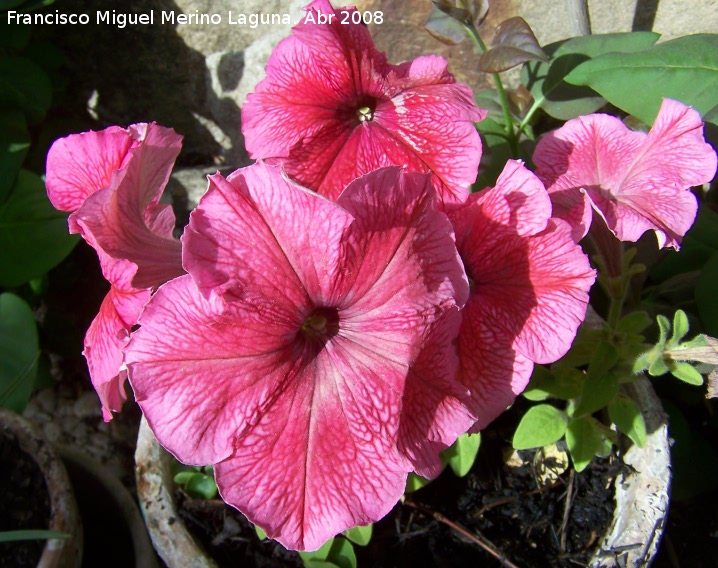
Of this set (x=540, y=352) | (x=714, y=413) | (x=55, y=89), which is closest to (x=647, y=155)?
(x=540, y=352)

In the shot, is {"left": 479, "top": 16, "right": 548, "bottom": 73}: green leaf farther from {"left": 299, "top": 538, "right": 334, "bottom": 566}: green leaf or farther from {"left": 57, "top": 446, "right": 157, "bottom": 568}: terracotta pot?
{"left": 57, "top": 446, "right": 157, "bottom": 568}: terracotta pot

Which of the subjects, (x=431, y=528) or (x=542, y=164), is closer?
(x=542, y=164)

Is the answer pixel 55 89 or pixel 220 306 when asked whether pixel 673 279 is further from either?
pixel 55 89

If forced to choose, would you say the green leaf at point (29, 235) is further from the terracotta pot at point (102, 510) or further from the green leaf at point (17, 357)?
the terracotta pot at point (102, 510)

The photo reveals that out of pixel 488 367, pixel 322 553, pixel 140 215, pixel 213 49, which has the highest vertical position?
pixel 213 49

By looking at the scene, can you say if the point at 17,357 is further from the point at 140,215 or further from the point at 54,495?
the point at 140,215

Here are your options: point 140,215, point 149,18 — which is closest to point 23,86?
point 149,18

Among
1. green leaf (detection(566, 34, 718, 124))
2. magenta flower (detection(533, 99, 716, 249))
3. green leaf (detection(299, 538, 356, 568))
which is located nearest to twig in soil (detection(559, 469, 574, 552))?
green leaf (detection(299, 538, 356, 568))
